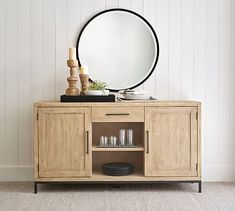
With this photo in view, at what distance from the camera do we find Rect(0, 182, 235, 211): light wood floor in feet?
11.3

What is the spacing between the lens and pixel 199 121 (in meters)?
3.85

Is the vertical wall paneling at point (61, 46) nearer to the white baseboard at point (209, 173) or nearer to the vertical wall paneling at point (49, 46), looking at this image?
the vertical wall paneling at point (49, 46)

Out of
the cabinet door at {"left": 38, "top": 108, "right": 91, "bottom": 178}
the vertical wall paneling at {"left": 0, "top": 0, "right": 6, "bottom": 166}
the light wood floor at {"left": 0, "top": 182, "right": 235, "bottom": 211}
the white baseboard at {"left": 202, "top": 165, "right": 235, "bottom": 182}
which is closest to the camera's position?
the light wood floor at {"left": 0, "top": 182, "right": 235, "bottom": 211}

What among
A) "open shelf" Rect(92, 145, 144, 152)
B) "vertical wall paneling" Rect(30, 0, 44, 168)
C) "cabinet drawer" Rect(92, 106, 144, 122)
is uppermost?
"vertical wall paneling" Rect(30, 0, 44, 168)

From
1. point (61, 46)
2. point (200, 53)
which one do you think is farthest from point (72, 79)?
point (200, 53)

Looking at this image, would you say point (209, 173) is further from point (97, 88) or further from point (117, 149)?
point (97, 88)

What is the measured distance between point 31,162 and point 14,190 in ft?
1.33

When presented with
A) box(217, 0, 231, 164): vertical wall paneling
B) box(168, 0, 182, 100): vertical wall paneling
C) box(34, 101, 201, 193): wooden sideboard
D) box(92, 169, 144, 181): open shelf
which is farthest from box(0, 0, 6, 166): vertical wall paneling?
box(217, 0, 231, 164): vertical wall paneling

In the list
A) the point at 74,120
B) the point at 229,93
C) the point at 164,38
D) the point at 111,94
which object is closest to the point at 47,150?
the point at 74,120

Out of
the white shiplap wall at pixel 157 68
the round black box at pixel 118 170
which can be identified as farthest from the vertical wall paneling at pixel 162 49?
the round black box at pixel 118 170

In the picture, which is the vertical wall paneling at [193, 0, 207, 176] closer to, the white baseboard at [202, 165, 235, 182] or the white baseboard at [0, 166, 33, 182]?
the white baseboard at [202, 165, 235, 182]

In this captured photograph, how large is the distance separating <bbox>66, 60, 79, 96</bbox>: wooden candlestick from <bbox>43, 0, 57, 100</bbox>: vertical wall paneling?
0.95ft

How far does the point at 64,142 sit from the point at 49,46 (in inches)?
36.4

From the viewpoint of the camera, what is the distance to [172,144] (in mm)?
3854
